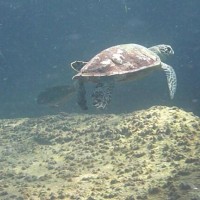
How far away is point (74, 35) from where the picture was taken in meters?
24.2

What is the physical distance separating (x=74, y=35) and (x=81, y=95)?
19.0 m

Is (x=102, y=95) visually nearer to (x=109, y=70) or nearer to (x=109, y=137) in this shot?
(x=109, y=70)

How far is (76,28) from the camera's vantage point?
24547mm

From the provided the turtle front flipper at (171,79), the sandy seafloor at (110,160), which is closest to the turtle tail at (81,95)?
the sandy seafloor at (110,160)

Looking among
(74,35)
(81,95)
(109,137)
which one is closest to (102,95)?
(81,95)

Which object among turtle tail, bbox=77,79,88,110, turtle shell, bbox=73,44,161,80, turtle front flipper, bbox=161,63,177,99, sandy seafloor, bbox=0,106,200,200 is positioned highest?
turtle shell, bbox=73,44,161,80

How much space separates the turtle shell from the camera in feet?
19.8

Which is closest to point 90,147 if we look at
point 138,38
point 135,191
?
point 135,191

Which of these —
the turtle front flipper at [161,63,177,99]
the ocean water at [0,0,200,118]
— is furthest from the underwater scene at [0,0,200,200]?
the ocean water at [0,0,200,118]

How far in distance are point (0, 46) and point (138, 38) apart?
11.3m

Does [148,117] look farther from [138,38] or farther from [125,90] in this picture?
[138,38]

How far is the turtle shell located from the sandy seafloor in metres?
1.82

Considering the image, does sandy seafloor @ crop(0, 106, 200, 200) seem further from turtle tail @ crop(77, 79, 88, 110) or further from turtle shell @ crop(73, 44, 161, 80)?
turtle shell @ crop(73, 44, 161, 80)

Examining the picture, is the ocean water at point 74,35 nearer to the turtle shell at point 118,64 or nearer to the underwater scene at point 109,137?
the underwater scene at point 109,137
